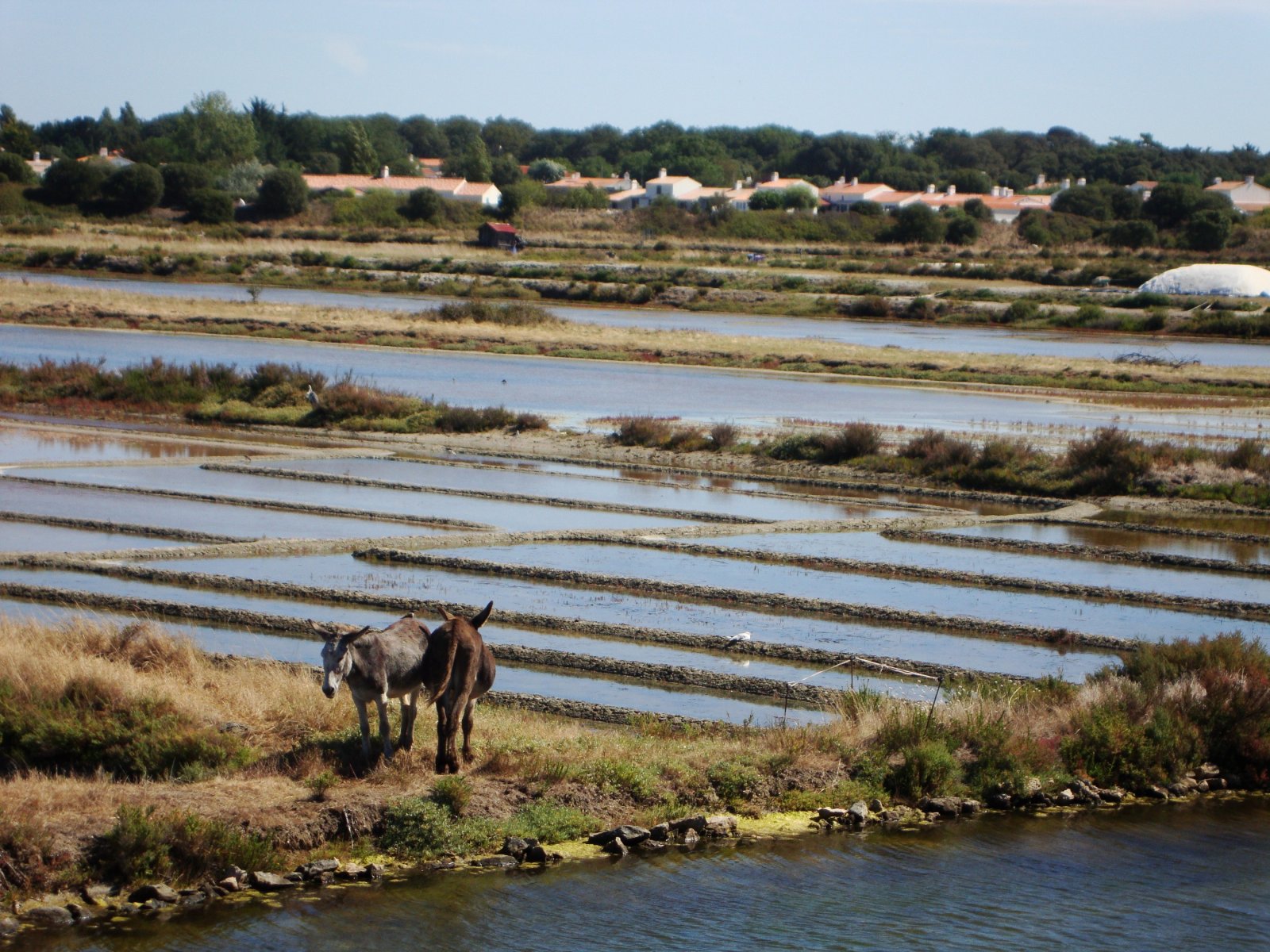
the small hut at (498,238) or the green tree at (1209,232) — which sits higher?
the green tree at (1209,232)

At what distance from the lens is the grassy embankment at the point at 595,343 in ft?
161

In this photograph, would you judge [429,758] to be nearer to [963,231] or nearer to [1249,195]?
[963,231]

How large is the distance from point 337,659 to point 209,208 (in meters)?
108

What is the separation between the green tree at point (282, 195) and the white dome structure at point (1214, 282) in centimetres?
6578

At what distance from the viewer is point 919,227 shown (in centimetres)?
11656

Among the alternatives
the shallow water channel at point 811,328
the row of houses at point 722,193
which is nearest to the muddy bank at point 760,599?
the shallow water channel at point 811,328

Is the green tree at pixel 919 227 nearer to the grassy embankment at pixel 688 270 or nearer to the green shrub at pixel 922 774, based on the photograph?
the grassy embankment at pixel 688 270

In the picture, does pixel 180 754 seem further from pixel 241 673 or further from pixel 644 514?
pixel 644 514

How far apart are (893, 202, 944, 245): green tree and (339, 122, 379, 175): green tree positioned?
213ft

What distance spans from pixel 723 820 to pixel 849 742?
1.73m

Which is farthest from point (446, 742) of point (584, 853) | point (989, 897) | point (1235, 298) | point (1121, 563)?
point (1235, 298)

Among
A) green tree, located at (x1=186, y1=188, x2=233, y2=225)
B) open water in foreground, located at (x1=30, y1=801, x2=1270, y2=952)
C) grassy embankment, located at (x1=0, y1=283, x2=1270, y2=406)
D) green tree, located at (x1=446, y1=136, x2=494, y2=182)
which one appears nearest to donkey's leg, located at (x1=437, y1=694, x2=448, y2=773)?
open water in foreground, located at (x1=30, y1=801, x2=1270, y2=952)

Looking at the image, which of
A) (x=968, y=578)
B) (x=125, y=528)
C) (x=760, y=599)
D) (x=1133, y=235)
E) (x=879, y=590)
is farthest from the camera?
(x=1133, y=235)

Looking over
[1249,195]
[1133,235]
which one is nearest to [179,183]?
[1133,235]
